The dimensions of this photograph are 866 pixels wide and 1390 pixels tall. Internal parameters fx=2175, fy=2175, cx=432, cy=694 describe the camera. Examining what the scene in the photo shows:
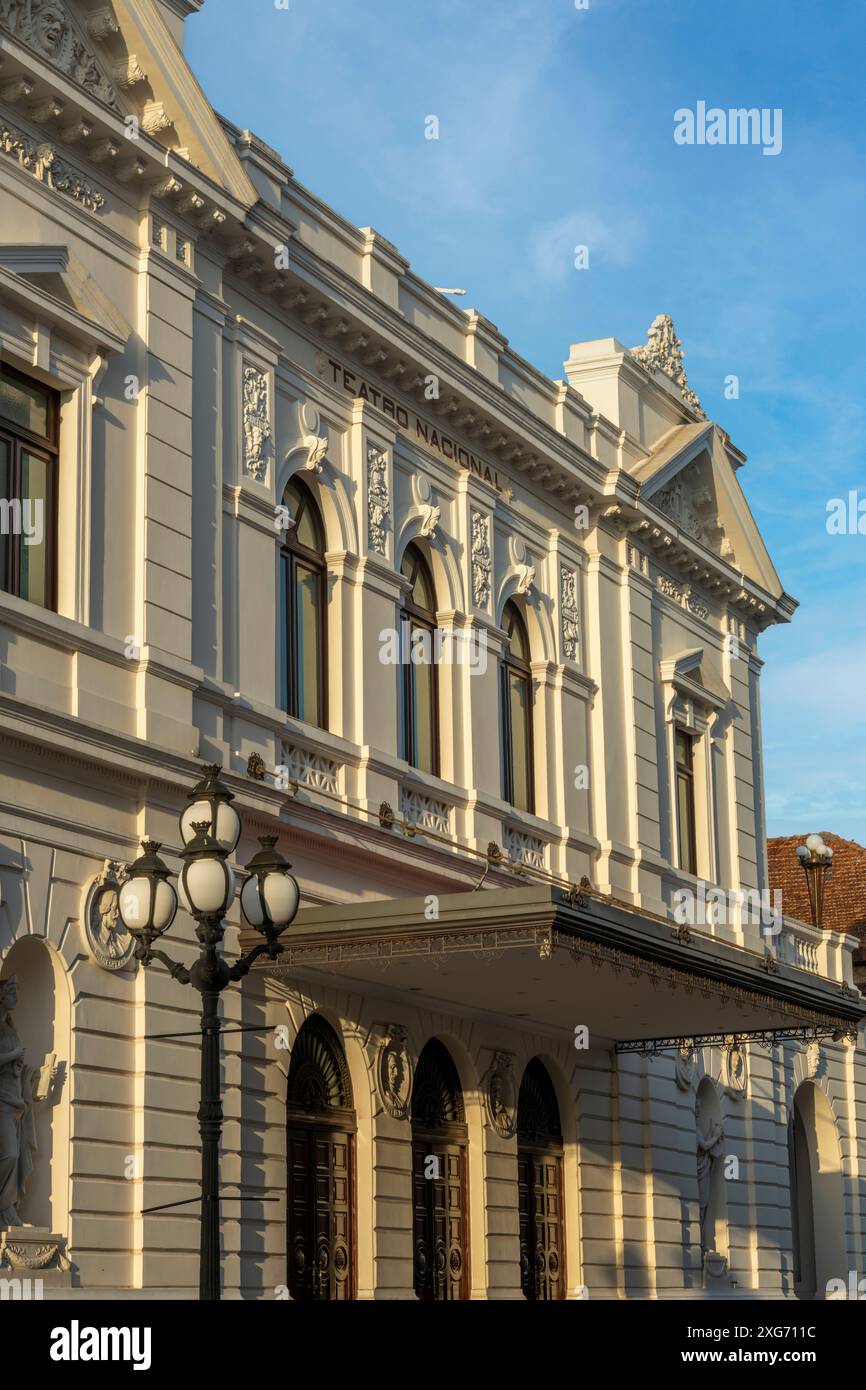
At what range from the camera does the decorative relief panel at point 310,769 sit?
70.7 ft

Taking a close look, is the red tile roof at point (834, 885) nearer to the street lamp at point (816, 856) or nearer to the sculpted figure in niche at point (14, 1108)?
the street lamp at point (816, 856)

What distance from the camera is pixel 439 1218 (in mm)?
23656

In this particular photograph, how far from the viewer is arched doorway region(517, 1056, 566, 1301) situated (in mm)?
25500

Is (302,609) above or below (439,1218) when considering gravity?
above

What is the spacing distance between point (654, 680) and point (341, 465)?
29.0 feet

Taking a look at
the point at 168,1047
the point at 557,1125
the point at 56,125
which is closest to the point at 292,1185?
the point at 168,1047

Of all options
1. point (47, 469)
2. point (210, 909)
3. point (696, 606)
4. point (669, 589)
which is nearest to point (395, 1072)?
point (47, 469)

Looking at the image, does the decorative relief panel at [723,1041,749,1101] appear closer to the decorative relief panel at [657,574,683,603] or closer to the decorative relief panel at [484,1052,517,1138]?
the decorative relief panel at [657,574,683,603]

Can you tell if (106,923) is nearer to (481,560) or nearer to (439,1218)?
(439,1218)

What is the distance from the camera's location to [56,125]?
751 inches

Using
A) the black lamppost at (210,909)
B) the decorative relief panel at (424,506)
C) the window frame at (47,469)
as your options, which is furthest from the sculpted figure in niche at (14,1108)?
the decorative relief panel at (424,506)

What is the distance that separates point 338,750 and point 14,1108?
639 centimetres

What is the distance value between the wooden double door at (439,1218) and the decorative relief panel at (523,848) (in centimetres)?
361
